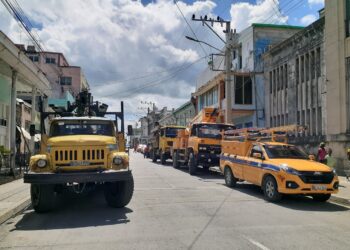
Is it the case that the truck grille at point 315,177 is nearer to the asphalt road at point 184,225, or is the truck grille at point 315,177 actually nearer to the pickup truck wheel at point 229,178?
the asphalt road at point 184,225

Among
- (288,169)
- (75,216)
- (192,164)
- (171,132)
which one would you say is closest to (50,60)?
(171,132)

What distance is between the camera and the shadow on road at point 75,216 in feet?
30.8

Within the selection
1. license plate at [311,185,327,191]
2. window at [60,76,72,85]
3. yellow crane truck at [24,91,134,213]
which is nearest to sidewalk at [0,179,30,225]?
yellow crane truck at [24,91,134,213]

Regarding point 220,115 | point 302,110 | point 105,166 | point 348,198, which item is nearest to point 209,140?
point 220,115

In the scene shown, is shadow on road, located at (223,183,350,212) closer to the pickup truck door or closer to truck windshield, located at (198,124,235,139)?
the pickup truck door

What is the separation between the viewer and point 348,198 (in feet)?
41.9

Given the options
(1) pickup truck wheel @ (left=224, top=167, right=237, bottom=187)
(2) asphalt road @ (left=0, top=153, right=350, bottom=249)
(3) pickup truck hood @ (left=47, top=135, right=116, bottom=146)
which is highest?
(3) pickup truck hood @ (left=47, top=135, right=116, bottom=146)

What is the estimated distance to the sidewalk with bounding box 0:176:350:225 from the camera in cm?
1068

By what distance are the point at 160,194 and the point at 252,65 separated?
2297 centimetres

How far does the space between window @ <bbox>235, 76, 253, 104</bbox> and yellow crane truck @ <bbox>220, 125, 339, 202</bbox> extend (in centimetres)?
1825

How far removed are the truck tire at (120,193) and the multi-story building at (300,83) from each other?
1507cm

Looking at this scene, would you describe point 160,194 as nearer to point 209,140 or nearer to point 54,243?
point 54,243

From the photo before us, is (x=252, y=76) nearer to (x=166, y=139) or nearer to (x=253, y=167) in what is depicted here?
A: (x=166, y=139)

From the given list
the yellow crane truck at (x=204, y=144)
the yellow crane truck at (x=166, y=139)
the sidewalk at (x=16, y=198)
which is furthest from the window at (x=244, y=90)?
the sidewalk at (x=16, y=198)
